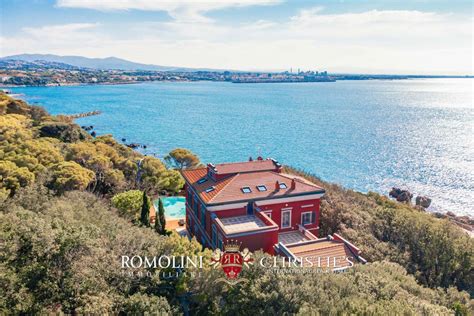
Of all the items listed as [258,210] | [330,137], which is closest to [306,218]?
[258,210]

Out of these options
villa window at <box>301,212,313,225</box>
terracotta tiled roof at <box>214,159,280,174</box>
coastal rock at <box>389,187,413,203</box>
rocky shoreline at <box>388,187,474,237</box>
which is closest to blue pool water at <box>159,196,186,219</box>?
terracotta tiled roof at <box>214,159,280,174</box>

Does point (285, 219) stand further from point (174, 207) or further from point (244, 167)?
point (174, 207)

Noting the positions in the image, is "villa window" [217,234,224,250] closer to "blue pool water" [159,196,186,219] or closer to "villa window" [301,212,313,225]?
"villa window" [301,212,313,225]

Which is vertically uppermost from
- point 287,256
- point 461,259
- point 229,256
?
point 229,256

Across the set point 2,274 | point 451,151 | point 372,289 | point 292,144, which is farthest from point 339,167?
point 2,274

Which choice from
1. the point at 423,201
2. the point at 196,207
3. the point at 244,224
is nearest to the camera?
the point at 244,224

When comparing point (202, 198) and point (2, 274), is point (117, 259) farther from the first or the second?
point (202, 198)

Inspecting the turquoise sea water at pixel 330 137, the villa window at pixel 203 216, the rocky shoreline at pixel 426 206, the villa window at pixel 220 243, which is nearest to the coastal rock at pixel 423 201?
the rocky shoreline at pixel 426 206
